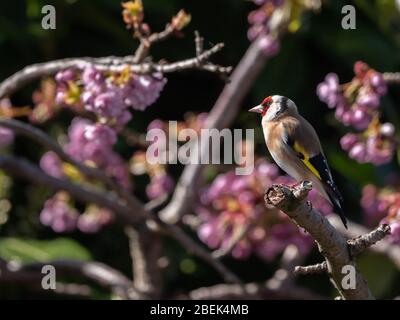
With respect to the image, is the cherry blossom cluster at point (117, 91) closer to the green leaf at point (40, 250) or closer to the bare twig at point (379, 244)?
the bare twig at point (379, 244)

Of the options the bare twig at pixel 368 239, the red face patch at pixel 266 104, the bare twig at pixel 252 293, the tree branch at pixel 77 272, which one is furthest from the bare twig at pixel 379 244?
the bare twig at pixel 368 239

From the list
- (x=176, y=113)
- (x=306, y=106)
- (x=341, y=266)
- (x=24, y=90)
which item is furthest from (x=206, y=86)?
(x=341, y=266)

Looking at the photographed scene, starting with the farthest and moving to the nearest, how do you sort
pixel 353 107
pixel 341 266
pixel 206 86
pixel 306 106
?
pixel 206 86 → pixel 306 106 → pixel 353 107 → pixel 341 266

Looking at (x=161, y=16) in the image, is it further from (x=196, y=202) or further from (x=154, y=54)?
(x=196, y=202)

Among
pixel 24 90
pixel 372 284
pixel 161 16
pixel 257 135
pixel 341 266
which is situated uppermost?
pixel 161 16

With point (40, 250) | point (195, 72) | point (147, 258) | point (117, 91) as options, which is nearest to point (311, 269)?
point (117, 91)

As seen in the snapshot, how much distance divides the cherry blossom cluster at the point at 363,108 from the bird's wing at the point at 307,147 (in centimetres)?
44

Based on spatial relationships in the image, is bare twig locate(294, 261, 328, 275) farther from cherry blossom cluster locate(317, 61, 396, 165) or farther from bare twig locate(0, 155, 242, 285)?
bare twig locate(0, 155, 242, 285)

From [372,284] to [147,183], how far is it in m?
1.04

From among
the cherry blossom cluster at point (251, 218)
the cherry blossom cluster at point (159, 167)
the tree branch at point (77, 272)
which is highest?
the cherry blossom cluster at point (159, 167)

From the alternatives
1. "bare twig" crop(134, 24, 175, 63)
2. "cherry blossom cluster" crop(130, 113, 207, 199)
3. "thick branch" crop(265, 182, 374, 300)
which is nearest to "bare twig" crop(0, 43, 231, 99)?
"bare twig" crop(134, 24, 175, 63)

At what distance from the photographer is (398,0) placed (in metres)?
3.64

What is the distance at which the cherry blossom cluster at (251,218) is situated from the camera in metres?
3.19

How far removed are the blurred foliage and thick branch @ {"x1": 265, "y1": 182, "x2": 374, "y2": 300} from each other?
1.64 m
